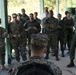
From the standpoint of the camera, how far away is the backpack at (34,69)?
100.0 inches

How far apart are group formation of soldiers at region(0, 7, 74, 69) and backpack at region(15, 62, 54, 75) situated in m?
4.62

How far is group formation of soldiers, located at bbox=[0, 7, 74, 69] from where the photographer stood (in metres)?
8.38

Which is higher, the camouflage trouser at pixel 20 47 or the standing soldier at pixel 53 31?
the standing soldier at pixel 53 31

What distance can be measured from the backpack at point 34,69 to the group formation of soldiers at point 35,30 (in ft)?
15.2

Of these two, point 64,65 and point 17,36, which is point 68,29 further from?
point 17,36

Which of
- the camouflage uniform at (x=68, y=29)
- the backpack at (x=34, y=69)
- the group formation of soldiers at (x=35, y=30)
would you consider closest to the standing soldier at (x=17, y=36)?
the group formation of soldiers at (x=35, y=30)

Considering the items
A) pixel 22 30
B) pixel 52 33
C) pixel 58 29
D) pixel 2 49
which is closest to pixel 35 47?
pixel 2 49

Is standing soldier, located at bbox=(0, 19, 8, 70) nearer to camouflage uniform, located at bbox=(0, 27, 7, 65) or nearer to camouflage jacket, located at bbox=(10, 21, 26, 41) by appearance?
camouflage uniform, located at bbox=(0, 27, 7, 65)

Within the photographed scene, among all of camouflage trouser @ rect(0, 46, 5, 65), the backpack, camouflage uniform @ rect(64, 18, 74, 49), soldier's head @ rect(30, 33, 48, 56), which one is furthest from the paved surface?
the backpack

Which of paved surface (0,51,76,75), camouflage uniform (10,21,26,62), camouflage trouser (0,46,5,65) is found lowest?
paved surface (0,51,76,75)

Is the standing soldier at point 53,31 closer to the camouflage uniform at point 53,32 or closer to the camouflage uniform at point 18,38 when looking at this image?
the camouflage uniform at point 53,32

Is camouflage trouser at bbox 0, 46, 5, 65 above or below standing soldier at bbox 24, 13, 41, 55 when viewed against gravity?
below

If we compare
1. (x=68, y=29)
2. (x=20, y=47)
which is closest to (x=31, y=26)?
(x=20, y=47)

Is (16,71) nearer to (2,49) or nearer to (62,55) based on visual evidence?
(2,49)
